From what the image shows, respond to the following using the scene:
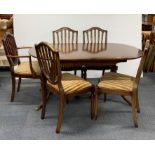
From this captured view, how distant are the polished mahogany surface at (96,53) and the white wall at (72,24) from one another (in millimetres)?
954

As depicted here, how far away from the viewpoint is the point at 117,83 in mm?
2725

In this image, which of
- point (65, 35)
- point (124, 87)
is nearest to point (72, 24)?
point (65, 35)

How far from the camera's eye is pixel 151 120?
2.81 m

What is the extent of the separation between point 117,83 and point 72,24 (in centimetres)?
181

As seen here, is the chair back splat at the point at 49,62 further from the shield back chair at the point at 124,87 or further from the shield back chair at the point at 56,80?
the shield back chair at the point at 124,87

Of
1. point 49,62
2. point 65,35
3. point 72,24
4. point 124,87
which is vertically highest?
point 72,24

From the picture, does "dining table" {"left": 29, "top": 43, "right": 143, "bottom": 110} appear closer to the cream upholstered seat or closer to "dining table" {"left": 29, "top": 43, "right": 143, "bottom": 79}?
"dining table" {"left": 29, "top": 43, "right": 143, "bottom": 79}

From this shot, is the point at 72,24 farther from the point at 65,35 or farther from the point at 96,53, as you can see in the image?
the point at 96,53

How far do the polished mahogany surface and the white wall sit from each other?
95 cm

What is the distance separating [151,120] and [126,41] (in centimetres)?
180

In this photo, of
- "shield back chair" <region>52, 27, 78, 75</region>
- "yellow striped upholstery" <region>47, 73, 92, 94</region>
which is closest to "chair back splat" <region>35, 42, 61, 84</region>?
"yellow striped upholstery" <region>47, 73, 92, 94</region>
